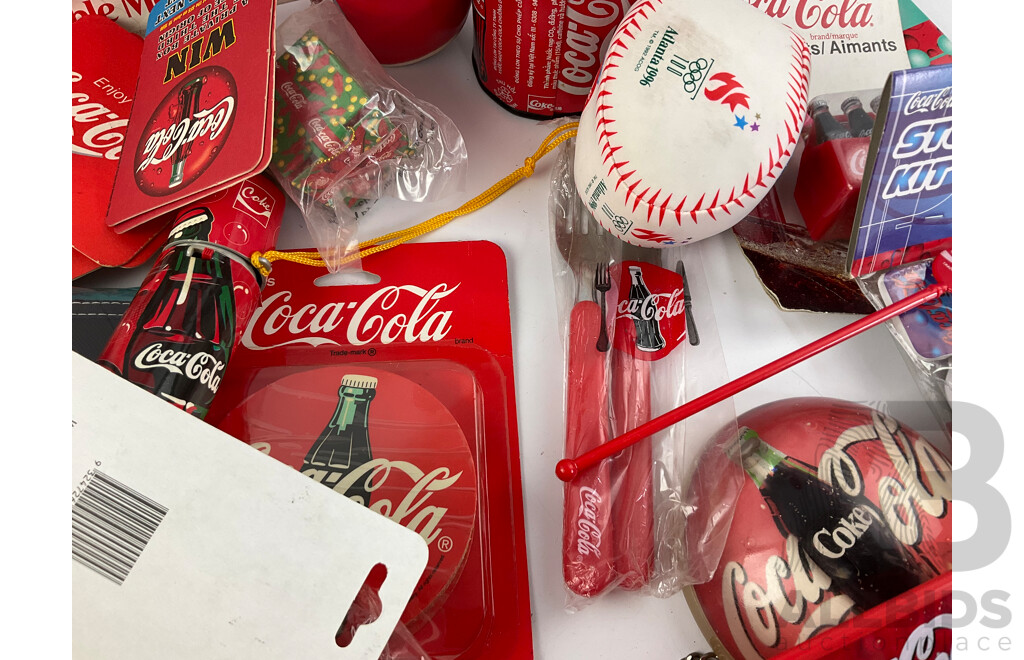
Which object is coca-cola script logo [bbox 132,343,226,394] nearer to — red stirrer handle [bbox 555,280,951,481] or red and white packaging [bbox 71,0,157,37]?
red stirrer handle [bbox 555,280,951,481]

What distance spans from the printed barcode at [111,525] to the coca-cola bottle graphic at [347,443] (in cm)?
13

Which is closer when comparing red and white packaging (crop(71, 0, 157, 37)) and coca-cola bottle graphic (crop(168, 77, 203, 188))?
coca-cola bottle graphic (crop(168, 77, 203, 188))

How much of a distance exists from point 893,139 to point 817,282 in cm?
16

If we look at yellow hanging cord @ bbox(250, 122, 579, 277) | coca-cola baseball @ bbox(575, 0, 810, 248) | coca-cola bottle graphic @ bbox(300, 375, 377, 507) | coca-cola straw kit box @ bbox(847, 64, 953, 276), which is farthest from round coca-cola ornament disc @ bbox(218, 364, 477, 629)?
coca-cola straw kit box @ bbox(847, 64, 953, 276)

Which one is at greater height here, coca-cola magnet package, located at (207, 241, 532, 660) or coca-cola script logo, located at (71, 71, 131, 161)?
coca-cola script logo, located at (71, 71, 131, 161)

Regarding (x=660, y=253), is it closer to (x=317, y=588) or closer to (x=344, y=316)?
(x=344, y=316)

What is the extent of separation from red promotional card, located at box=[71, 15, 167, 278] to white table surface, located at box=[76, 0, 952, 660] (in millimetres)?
43

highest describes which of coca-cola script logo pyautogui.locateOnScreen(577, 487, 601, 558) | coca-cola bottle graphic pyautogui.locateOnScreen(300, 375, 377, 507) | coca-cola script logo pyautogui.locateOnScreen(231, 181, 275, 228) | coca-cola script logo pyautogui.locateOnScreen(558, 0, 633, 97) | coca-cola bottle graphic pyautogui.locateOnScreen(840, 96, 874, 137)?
coca-cola script logo pyautogui.locateOnScreen(558, 0, 633, 97)

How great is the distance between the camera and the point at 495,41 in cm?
66

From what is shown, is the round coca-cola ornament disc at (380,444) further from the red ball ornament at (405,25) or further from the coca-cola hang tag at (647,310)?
the red ball ornament at (405,25)

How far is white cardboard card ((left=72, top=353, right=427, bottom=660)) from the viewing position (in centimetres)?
44

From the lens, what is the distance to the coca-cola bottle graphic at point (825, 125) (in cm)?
63

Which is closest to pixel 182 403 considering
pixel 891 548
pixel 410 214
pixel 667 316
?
pixel 410 214

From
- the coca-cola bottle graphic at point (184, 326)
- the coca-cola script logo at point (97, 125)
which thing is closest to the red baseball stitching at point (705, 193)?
the coca-cola bottle graphic at point (184, 326)
